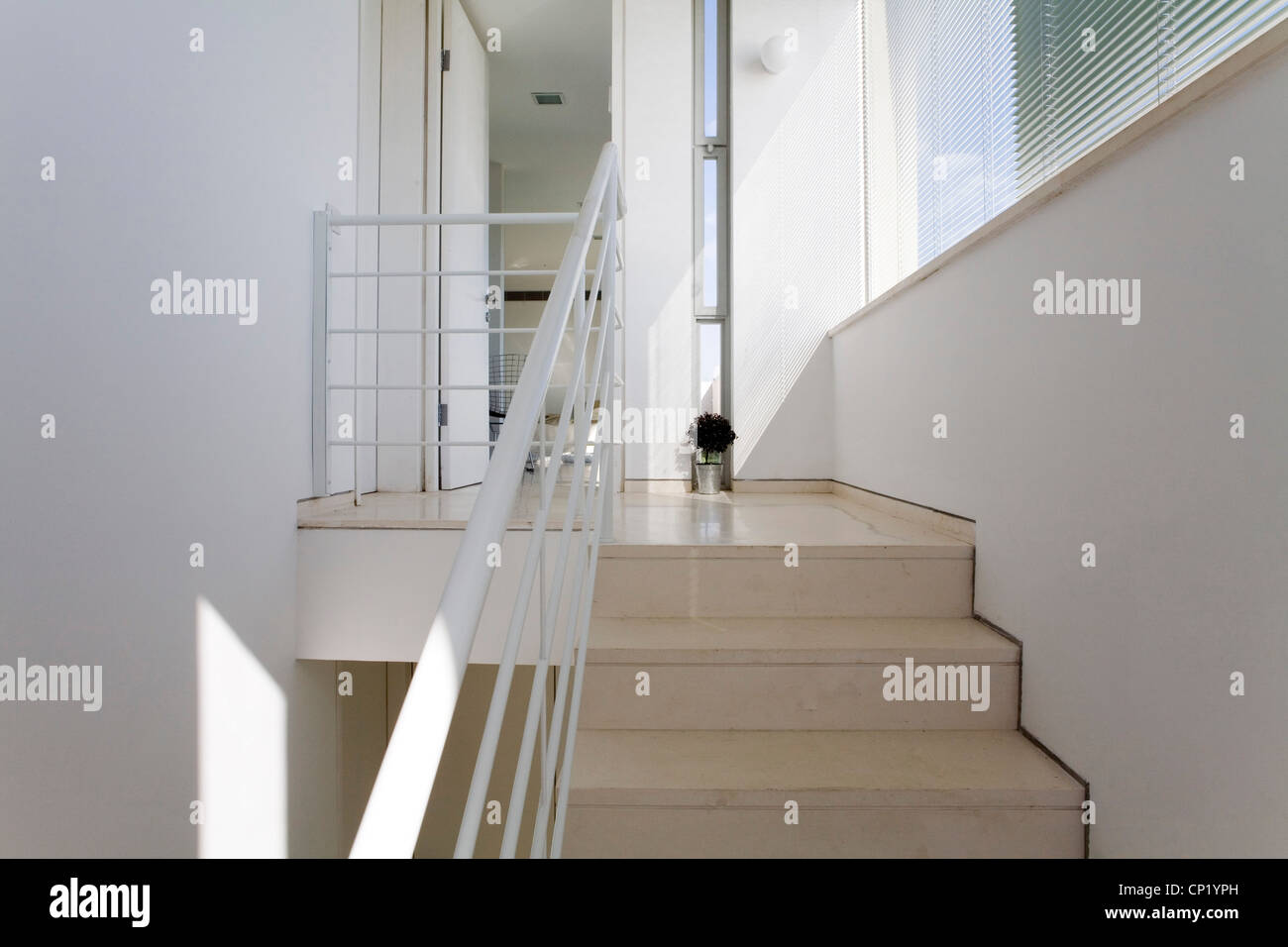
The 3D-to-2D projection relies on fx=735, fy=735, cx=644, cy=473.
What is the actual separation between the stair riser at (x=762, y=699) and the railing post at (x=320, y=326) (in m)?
1.07

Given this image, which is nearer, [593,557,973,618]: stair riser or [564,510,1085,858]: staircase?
[564,510,1085,858]: staircase

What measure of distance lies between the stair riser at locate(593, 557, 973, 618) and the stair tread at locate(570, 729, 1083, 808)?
309mm

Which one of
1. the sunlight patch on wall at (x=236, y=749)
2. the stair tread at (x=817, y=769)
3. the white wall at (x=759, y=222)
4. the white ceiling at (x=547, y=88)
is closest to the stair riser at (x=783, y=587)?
the stair tread at (x=817, y=769)

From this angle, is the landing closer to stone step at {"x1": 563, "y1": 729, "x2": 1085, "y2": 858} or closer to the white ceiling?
stone step at {"x1": 563, "y1": 729, "x2": 1085, "y2": 858}

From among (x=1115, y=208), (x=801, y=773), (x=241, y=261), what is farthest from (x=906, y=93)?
(x=801, y=773)

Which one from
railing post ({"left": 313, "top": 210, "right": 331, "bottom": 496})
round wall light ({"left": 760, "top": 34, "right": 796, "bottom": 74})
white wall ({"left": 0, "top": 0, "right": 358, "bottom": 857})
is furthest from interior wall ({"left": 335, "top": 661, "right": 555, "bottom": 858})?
Answer: round wall light ({"left": 760, "top": 34, "right": 796, "bottom": 74})

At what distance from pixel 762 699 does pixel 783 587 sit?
12.4 inches

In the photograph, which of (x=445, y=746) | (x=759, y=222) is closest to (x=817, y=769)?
(x=445, y=746)

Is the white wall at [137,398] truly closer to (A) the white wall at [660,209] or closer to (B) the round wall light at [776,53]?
(A) the white wall at [660,209]

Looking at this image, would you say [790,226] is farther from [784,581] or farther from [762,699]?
[762,699]

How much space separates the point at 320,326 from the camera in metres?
1.93

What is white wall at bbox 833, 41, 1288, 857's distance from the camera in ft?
2.64

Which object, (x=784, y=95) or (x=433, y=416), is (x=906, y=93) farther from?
(x=433, y=416)

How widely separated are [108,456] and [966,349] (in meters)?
1.71
